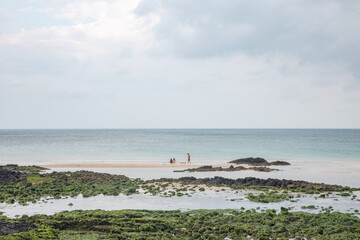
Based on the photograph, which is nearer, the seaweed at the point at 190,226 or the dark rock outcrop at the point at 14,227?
the dark rock outcrop at the point at 14,227

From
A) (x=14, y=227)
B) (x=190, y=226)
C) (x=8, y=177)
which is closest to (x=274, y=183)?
(x=190, y=226)

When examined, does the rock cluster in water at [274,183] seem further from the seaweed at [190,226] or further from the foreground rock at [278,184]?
the seaweed at [190,226]

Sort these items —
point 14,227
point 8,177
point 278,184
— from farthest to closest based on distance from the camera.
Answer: point 8,177 → point 278,184 → point 14,227

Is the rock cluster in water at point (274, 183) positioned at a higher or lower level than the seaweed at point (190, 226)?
lower

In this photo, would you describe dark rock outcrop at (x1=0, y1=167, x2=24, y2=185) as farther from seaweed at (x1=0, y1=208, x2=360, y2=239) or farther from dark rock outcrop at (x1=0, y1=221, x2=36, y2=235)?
dark rock outcrop at (x1=0, y1=221, x2=36, y2=235)

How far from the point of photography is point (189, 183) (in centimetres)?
2789

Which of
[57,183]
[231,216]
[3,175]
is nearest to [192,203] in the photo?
[231,216]

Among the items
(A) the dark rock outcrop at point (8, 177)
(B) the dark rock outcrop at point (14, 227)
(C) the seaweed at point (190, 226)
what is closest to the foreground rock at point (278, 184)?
(C) the seaweed at point (190, 226)

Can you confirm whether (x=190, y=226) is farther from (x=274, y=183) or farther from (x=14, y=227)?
(x=274, y=183)

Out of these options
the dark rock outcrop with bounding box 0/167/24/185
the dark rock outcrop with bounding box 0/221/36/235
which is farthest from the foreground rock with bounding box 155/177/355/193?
the dark rock outcrop with bounding box 0/221/36/235

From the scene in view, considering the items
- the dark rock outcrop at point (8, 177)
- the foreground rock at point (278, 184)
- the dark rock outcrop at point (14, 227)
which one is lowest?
the foreground rock at point (278, 184)

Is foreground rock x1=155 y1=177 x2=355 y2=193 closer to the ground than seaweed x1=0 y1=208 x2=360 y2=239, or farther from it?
closer to the ground

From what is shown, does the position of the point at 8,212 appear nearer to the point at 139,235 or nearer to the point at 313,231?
the point at 139,235

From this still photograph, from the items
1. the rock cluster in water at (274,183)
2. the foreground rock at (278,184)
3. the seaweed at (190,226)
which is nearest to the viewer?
the seaweed at (190,226)
